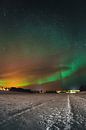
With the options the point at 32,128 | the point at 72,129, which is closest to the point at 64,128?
the point at 72,129

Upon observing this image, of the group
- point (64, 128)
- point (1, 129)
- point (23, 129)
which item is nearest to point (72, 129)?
point (64, 128)

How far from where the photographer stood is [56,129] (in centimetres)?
467

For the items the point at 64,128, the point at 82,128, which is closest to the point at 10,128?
the point at 64,128

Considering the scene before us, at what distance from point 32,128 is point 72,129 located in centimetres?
75

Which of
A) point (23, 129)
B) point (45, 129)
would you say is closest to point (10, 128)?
point (23, 129)

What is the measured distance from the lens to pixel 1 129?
4504mm

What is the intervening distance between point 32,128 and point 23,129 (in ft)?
0.72

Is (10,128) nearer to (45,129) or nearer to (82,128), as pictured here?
(45,129)

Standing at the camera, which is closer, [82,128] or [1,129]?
[1,129]

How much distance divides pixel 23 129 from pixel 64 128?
758 mm

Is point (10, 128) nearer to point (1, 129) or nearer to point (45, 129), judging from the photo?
point (1, 129)

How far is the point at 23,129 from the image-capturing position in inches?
186

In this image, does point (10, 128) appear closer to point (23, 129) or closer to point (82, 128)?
point (23, 129)

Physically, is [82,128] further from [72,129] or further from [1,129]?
[1,129]
